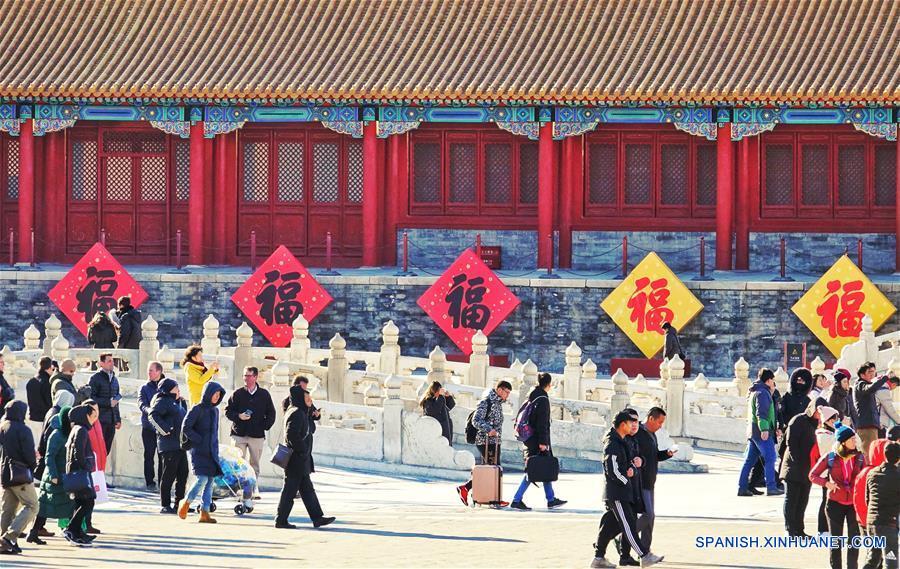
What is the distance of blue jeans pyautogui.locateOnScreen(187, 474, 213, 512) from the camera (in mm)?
19359

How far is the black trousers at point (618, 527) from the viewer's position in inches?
657

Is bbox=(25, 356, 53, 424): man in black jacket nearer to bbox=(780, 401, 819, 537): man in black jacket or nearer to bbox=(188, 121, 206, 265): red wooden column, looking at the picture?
bbox=(780, 401, 819, 537): man in black jacket

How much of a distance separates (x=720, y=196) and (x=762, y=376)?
15495 mm

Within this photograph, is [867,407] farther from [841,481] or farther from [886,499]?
[886,499]

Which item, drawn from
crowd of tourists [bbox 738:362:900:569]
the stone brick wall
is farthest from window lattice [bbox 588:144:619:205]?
crowd of tourists [bbox 738:362:900:569]

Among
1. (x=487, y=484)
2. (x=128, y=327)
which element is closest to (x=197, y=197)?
(x=128, y=327)

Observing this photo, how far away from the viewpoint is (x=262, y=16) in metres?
38.0

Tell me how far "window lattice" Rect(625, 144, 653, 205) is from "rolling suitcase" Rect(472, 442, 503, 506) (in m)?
16.6

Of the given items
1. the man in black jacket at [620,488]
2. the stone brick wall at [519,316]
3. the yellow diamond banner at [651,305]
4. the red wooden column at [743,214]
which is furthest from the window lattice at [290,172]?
the man in black jacket at [620,488]

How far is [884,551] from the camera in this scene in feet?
50.8

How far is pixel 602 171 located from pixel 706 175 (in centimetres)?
168

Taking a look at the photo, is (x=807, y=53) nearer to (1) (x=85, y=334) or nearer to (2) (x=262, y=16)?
(2) (x=262, y=16)

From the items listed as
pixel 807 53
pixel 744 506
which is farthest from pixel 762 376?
pixel 807 53

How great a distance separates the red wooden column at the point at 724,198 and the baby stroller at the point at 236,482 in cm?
1686
